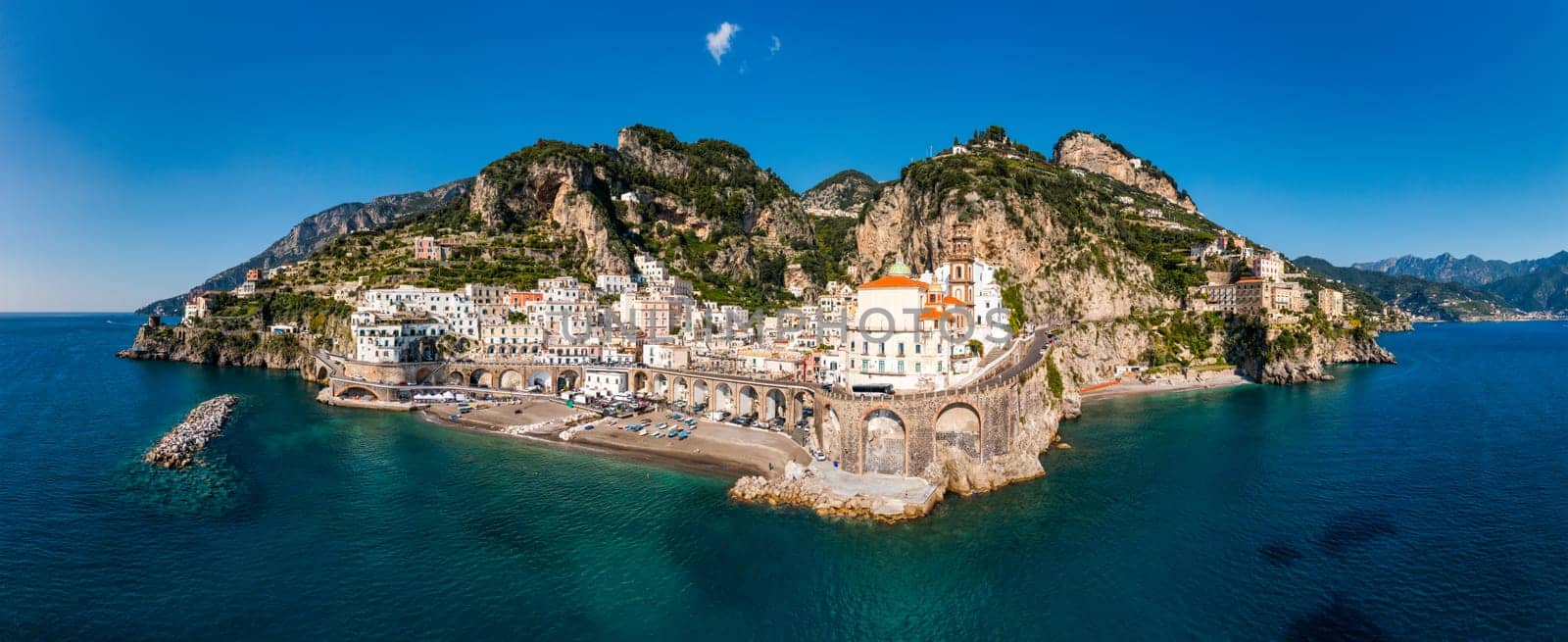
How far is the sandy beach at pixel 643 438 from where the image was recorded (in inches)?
1550

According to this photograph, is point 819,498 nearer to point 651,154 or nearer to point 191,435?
point 191,435

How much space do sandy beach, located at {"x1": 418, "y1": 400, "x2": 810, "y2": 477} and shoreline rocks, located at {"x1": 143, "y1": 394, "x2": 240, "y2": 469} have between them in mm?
13059

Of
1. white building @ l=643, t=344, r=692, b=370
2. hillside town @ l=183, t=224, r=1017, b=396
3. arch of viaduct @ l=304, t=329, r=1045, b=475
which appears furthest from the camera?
white building @ l=643, t=344, r=692, b=370

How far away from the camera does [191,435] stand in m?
43.3

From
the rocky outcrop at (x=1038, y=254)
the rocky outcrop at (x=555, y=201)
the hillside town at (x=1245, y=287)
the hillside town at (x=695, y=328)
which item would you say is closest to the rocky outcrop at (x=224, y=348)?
the hillside town at (x=695, y=328)

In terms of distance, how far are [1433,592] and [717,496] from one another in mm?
28243

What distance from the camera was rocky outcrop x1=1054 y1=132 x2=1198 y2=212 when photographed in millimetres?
147000

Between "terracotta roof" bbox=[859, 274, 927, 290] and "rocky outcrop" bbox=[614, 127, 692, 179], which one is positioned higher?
"rocky outcrop" bbox=[614, 127, 692, 179]

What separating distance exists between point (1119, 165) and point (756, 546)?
14703 centimetres

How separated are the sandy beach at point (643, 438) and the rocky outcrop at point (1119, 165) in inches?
5095

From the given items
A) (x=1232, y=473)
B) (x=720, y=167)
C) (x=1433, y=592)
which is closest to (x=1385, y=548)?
(x=1433, y=592)

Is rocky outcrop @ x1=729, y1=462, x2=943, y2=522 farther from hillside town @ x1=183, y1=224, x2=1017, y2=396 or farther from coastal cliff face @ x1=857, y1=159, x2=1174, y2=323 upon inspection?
coastal cliff face @ x1=857, y1=159, x2=1174, y2=323

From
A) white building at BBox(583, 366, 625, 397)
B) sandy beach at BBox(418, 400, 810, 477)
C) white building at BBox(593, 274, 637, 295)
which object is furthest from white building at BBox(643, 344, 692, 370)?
white building at BBox(593, 274, 637, 295)

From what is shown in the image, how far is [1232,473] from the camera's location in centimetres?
3788
